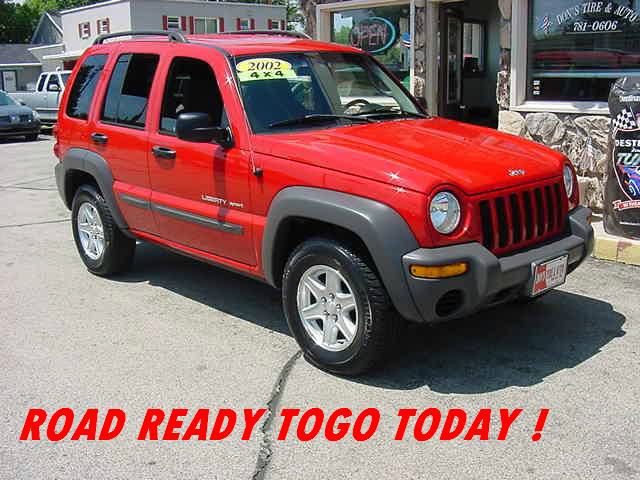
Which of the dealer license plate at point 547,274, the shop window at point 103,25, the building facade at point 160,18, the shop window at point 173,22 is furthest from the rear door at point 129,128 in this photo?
the shop window at point 103,25

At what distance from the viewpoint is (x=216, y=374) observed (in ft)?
14.7

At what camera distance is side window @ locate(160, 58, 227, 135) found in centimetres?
504

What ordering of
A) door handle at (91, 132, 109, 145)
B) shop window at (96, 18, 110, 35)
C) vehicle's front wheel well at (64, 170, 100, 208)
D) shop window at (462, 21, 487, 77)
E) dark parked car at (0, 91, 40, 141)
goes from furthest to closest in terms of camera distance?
shop window at (96, 18, 110, 35) → dark parked car at (0, 91, 40, 141) → shop window at (462, 21, 487, 77) → vehicle's front wheel well at (64, 170, 100, 208) → door handle at (91, 132, 109, 145)

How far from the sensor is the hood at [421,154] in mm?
A: 3977

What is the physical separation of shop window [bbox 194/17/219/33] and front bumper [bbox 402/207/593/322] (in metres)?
36.9

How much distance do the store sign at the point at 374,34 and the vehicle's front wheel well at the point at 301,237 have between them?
6785 mm

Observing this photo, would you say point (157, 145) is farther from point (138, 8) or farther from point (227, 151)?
point (138, 8)

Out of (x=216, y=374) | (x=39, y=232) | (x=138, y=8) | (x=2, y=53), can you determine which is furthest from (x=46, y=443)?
(x=2, y=53)

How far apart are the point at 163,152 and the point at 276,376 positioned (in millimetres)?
1859

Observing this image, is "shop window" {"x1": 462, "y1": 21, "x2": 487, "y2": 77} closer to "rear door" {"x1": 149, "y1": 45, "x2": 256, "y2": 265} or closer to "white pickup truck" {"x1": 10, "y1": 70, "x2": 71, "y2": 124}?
"rear door" {"x1": 149, "y1": 45, "x2": 256, "y2": 265}

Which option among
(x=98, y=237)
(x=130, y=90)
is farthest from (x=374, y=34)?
(x=98, y=237)

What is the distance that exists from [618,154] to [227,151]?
373cm
